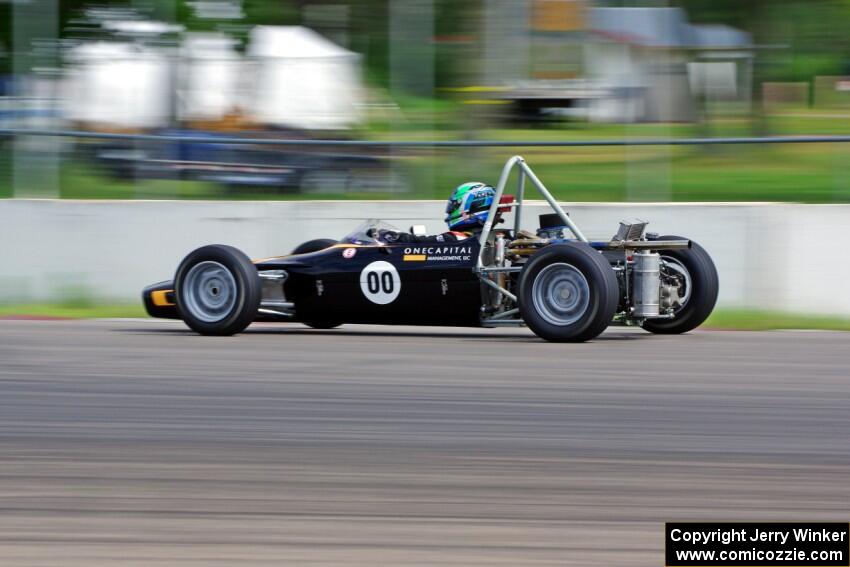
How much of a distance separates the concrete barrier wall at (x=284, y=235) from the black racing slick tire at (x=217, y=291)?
2.87 metres

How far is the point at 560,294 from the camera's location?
31.7 ft

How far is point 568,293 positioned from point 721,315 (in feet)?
10.6

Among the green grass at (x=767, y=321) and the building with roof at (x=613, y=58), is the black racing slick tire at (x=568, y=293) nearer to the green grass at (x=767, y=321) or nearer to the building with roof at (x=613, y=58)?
the green grass at (x=767, y=321)

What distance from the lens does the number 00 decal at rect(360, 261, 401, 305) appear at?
10320 millimetres

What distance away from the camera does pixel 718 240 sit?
12.6m

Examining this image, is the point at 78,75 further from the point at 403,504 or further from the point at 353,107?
the point at 403,504

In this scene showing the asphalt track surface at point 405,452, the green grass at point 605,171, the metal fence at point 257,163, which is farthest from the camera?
the metal fence at point 257,163

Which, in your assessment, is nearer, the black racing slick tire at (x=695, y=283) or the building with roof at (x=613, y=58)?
the black racing slick tire at (x=695, y=283)

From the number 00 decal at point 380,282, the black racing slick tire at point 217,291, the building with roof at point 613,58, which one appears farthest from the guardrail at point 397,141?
the number 00 decal at point 380,282

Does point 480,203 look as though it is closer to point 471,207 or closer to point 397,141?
point 471,207

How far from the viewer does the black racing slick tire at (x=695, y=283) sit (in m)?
10.2

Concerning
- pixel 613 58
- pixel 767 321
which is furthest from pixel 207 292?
pixel 613 58

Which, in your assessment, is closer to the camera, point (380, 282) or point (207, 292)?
point (380, 282)

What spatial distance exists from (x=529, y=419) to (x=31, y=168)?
29.7 ft
